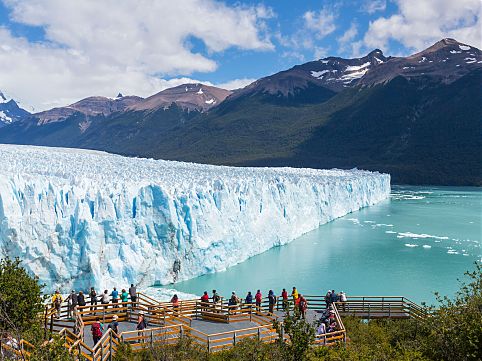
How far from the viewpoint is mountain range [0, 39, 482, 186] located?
2542 inches

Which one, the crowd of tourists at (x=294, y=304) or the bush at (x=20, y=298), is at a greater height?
the bush at (x=20, y=298)

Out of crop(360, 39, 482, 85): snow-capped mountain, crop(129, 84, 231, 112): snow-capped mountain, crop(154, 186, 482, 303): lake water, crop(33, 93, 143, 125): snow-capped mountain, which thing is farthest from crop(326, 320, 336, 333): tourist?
crop(33, 93, 143, 125): snow-capped mountain

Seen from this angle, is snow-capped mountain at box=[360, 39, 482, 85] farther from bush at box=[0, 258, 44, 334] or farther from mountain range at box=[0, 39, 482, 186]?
bush at box=[0, 258, 44, 334]

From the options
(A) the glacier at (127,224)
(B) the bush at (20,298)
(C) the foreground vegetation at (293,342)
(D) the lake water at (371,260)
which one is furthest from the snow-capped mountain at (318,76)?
(B) the bush at (20,298)

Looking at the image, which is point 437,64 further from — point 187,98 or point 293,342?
point 293,342

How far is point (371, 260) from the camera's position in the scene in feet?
62.7

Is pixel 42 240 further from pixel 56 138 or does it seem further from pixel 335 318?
pixel 56 138

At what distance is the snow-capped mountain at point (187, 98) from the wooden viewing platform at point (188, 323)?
137790mm

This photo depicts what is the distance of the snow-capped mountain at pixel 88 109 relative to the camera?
6870 inches

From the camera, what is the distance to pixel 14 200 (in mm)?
12312

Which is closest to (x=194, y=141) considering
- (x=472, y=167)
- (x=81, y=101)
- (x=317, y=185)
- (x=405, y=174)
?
(x=405, y=174)

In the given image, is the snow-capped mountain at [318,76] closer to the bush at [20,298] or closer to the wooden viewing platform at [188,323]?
the wooden viewing platform at [188,323]

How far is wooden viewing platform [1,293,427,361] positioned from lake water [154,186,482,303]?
3569 mm

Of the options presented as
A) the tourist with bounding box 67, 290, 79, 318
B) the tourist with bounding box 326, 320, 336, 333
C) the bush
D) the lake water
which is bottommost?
the lake water
